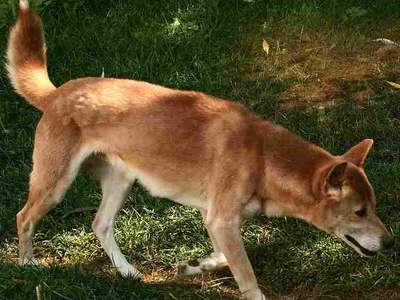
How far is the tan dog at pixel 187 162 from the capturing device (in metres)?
4.82

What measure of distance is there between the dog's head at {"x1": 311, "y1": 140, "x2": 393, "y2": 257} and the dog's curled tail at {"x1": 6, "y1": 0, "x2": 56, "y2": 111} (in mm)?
2011

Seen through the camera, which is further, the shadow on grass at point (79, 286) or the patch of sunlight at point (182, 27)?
the patch of sunlight at point (182, 27)

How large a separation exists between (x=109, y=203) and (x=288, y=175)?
1.42 m

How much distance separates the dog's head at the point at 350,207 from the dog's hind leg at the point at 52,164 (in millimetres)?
1563

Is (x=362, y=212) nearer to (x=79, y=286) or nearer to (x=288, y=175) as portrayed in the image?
(x=288, y=175)

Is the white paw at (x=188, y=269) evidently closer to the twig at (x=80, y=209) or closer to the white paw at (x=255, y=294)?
the white paw at (x=255, y=294)

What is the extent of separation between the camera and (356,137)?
673 cm

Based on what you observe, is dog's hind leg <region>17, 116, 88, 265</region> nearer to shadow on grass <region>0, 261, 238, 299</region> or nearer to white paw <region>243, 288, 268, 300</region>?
shadow on grass <region>0, 261, 238, 299</region>

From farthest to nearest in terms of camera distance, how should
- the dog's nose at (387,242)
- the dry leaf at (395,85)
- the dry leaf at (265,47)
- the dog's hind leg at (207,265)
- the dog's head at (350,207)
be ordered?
the dry leaf at (265,47) < the dry leaf at (395,85) < the dog's hind leg at (207,265) < the dog's nose at (387,242) < the dog's head at (350,207)

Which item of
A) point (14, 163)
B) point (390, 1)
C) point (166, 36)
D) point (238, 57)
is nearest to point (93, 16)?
point (166, 36)

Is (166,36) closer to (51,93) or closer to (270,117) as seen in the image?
(270,117)

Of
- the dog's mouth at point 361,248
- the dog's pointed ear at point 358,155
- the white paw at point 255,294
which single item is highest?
the dog's pointed ear at point 358,155

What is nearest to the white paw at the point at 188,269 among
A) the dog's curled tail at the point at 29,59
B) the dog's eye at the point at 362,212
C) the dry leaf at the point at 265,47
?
the dog's eye at the point at 362,212

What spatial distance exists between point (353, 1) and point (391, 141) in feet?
8.30
